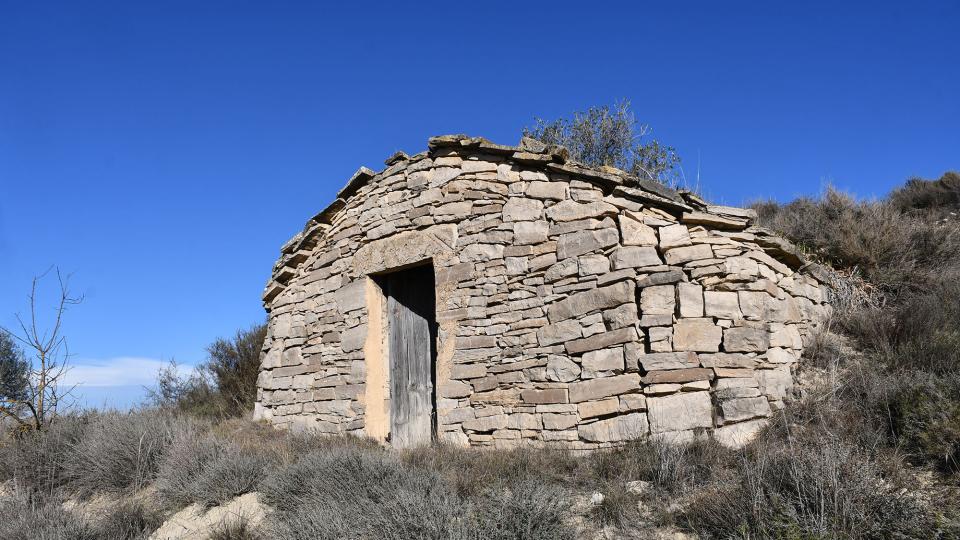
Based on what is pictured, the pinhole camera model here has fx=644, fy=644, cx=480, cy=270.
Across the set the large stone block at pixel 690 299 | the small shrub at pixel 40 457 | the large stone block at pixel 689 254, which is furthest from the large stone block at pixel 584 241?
the small shrub at pixel 40 457

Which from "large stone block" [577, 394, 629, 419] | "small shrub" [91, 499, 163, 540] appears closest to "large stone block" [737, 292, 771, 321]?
"large stone block" [577, 394, 629, 419]

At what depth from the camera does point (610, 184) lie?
6102 millimetres

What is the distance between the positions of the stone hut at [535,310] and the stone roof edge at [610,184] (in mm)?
19

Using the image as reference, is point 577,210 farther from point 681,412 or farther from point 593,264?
point 681,412

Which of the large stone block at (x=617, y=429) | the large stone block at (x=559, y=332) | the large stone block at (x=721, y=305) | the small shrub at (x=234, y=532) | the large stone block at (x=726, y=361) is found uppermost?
the large stone block at (x=721, y=305)

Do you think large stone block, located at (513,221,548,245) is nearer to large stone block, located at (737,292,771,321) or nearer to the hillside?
large stone block, located at (737,292,771,321)

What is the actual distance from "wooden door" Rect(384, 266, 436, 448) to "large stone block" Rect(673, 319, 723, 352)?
296 cm

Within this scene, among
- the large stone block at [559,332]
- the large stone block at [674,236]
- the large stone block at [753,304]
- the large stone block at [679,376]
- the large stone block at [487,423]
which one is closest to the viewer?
the large stone block at [679,376]

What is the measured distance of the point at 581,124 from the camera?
13.2 m

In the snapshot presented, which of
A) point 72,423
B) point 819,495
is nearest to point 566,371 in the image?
point 819,495

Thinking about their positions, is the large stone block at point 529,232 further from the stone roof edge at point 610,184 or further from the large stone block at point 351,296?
the large stone block at point 351,296

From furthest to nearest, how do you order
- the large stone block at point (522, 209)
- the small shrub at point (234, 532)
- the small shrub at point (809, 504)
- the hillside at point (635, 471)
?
the large stone block at point (522, 209) → the small shrub at point (234, 532) → the hillside at point (635, 471) → the small shrub at point (809, 504)

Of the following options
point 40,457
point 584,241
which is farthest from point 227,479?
point 584,241

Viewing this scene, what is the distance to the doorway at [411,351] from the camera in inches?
285
